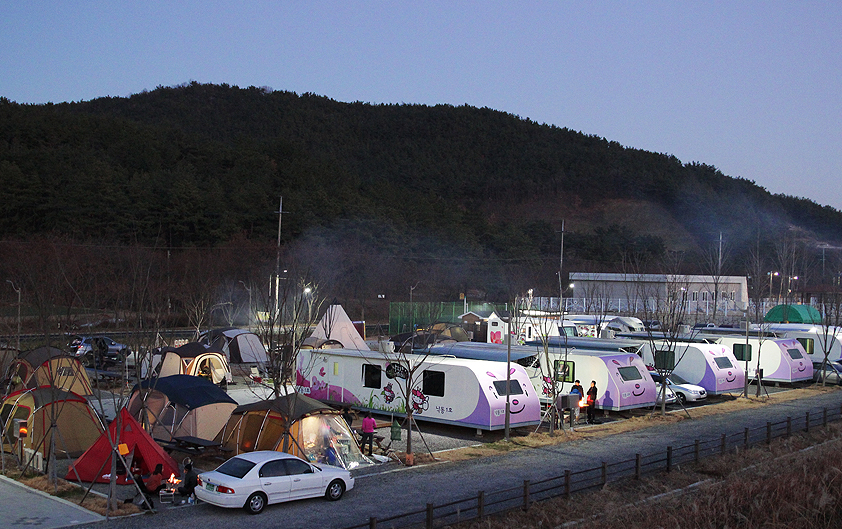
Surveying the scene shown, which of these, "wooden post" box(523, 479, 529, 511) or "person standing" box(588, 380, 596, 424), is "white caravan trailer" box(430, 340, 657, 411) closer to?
"person standing" box(588, 380, 596, 424)

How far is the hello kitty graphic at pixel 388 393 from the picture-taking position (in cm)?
2092

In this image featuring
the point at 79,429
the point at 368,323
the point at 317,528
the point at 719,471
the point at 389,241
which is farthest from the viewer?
the point at 389,241

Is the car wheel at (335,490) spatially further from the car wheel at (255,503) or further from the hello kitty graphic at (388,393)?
the hello kitty graphic at (388,393)

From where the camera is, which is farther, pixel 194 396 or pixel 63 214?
pixel 63 214

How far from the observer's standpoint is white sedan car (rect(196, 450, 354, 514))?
12.4m

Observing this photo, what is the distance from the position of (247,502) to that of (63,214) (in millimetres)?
59720

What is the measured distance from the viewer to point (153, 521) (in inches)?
474

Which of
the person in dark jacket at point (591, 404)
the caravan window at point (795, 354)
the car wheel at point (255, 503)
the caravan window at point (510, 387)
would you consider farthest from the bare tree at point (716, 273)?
the car wheel at point (255, 503)

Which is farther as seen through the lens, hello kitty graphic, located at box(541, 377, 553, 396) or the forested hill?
the forested hill

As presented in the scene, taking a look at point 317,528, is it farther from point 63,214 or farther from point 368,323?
point 63,214

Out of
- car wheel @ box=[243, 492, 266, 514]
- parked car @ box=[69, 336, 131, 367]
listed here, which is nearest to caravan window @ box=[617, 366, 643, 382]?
car wheel @ box=[243, 492, 266, 514]

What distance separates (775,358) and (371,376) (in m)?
18.4

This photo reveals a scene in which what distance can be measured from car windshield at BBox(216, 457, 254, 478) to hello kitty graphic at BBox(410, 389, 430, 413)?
279 inches

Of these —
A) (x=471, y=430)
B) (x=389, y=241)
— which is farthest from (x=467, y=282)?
(x=471, y=430)
